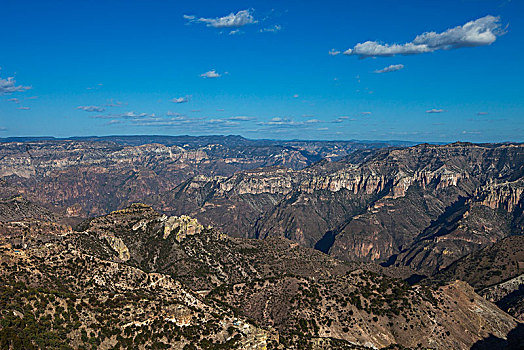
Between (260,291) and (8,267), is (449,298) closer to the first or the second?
(260,291)

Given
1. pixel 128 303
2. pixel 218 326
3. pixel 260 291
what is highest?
pixel 128 303

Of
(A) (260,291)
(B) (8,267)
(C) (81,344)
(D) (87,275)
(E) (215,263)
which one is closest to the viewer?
(C) (81,344)

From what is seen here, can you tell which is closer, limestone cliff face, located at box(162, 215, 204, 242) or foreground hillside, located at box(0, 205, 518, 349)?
foreground hillside, located at box(0, 205, 518, 349)

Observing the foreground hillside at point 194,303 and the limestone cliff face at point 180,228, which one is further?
the limestone cliff face at point 180,228

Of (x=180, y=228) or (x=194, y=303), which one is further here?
(x=180, y=228)

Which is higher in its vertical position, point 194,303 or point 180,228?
point 194,303

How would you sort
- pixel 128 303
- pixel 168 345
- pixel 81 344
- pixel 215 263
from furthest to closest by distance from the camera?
pixel 215 263 → pixel 128 303 → pixel 168 345 → pixel 81 344

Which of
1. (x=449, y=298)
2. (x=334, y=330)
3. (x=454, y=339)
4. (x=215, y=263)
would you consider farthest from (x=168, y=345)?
(x=215, y=263)

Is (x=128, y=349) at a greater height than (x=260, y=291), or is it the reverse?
(x=128, y=349)
